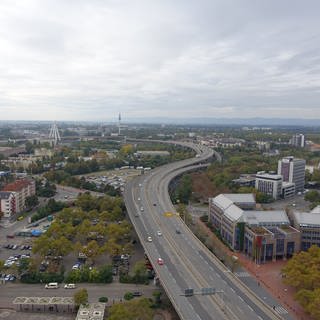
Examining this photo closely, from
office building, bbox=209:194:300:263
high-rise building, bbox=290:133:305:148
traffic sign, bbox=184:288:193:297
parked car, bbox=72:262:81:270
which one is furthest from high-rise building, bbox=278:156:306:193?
high-rise building, bbox=290:133:305:148

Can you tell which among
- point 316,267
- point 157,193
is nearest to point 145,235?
point 316,267

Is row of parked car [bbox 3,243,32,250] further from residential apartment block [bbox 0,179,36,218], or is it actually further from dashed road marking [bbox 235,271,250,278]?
dashed road marking [bbox 235,271,250,278]

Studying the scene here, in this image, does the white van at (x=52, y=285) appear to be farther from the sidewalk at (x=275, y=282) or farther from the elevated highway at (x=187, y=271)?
the sidewalk at (x=275, y=282)

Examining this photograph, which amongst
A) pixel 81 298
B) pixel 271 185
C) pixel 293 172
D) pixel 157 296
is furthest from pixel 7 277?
pixel 293 172

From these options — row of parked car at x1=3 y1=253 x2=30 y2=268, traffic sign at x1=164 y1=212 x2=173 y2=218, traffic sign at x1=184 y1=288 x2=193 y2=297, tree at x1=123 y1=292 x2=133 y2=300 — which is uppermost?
traffic sign at x1=184 y1=288 x2=193 y2=297

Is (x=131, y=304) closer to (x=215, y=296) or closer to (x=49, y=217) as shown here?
(x=215, y=296)
